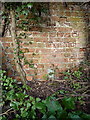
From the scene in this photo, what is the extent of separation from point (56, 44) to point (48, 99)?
105 cm

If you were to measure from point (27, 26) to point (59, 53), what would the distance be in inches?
27.4

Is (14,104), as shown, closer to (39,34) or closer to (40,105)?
(40,105)

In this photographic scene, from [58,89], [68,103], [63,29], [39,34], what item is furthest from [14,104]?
[63,29]

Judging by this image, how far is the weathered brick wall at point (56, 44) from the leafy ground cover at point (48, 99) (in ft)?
0.63

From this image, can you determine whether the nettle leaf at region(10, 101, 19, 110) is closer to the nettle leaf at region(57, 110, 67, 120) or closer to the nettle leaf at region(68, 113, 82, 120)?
the nettle leaf at region(57, 110, 67, 120)

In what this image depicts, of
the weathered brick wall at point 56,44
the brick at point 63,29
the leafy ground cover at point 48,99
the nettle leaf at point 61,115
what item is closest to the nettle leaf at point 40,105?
the leafy ground cover at point 48,99

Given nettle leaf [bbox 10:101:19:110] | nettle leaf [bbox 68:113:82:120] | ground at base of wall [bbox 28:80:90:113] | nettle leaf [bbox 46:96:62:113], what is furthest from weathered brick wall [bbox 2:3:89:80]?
nettle leaf [bbox 68:113:82:120]

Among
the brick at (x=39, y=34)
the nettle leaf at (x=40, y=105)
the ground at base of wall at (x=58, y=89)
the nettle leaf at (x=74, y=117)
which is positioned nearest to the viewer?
the nettle leaf at (x=74, y=117)

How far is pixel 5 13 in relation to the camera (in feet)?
5.53

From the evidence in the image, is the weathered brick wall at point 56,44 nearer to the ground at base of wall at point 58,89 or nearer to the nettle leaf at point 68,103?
the ground at base of wall at point 58,89

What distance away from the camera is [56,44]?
212 centimetres

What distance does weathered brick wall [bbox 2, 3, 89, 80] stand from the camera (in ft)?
6.79

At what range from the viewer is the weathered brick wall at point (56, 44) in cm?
207

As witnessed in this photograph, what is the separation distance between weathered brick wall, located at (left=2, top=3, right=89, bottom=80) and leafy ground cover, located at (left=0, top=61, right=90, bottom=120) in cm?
19
